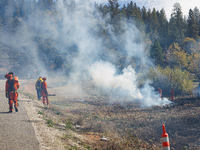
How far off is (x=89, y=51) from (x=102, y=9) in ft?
32.3

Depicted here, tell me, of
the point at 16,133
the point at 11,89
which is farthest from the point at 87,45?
the point at 16,133

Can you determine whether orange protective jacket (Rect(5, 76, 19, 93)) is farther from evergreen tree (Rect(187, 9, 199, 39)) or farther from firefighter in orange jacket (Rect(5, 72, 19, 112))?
evergreen tree (Rect(187, 9, 199, 39))

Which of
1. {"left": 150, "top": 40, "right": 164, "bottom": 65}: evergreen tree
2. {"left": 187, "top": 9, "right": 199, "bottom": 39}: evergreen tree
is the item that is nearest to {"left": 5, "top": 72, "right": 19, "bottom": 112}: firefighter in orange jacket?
{"left": 150, "top": 40, "right": 164, "bottom": 65}: evergreen tree

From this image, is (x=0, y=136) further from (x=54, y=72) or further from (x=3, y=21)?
(x=3, y=21)

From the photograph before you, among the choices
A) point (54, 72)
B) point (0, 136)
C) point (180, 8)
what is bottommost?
point (0, 136)

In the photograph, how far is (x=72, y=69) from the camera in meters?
31.7

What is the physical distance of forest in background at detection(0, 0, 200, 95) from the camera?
25.3m

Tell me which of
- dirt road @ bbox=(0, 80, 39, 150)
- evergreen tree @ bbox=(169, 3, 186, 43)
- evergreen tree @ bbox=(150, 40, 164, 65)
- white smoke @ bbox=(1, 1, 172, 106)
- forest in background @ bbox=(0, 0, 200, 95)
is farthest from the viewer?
evergreen tree @ bbox=(169, 3, 186, 43)

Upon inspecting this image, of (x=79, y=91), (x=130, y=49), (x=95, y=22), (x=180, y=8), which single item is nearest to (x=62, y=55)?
(x=95, y=22)

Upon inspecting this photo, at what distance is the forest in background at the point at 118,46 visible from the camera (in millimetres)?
25312

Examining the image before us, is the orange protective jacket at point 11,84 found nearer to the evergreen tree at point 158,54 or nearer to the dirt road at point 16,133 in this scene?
the dirt road at point 16,133

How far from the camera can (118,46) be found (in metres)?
35.5

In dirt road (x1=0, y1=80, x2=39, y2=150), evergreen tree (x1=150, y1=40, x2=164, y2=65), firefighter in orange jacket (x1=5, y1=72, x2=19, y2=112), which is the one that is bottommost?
dirt road (x1=0, y1=80, x2=39, y2=150)

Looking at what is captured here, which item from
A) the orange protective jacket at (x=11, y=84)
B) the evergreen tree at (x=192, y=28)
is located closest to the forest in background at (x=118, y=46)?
the evergreen tree at (x=192, y=28)
